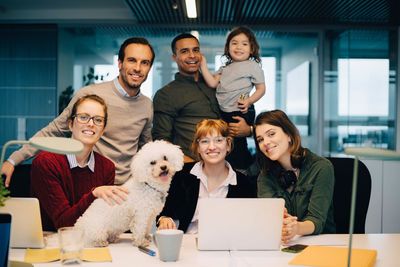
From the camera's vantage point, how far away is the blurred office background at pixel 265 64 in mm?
5188

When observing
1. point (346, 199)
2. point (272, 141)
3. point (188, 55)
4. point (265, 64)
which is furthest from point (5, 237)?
point (265, 64)

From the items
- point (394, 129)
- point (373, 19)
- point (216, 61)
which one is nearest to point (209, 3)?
point (216, 61)

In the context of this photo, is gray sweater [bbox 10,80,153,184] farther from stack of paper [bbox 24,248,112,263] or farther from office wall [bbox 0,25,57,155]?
office wall [bbox 0,25,57,155]

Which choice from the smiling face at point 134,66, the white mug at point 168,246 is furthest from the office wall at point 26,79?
the white mug at point 168,246

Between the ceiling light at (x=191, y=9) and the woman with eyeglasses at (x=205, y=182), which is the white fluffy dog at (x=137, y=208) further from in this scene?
the ceiling light at (x=191, y=9)

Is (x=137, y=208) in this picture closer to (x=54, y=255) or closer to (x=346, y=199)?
(x=54, y=255)

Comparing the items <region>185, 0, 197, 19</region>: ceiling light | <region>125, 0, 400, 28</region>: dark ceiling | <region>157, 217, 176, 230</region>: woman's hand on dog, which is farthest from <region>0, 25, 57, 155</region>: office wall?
<region>157, 217, 176, 230</region>: woman's hand on dog

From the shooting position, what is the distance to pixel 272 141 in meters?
2.11

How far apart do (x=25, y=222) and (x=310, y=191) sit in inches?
53.6

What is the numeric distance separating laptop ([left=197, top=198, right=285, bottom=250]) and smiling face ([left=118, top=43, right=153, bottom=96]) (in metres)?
1.35

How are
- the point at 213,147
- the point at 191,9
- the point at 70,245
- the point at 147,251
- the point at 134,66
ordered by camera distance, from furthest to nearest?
the point at 191,9, the point at 134,66, the point at 213,147, the point at 147,251, the point at 70,245

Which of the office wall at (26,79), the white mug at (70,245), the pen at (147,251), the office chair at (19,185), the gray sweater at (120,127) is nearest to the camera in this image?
the white mug at (70,245)

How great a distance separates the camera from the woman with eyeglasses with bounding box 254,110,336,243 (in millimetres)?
1984

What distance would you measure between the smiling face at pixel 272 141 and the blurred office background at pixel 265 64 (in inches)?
122
